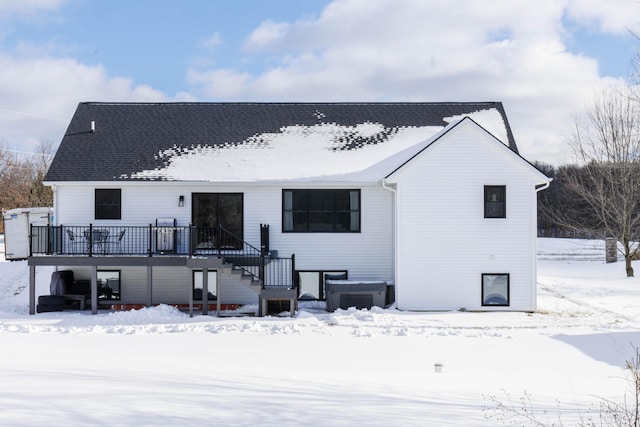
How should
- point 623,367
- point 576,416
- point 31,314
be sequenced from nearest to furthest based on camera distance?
1. point 576,416
2. point 623,367
3. point 31,314

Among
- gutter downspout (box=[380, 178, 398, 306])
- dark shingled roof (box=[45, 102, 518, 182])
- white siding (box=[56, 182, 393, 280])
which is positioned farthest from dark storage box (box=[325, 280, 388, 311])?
dark shingled roof (box=[45, 102, 518, 182])

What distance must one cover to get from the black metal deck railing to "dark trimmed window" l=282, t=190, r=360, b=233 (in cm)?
108

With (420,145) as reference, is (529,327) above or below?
below

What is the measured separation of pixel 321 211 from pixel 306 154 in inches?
91.4

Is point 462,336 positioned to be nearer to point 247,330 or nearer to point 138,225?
point 247,330

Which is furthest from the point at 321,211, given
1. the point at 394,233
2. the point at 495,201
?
the point at 495,201

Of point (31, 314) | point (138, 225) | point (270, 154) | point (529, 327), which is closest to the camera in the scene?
point (529, 327)

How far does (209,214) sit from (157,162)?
104 inches

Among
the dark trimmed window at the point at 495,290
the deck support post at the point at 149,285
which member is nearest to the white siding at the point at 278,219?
→ the deck support post at the point at 149,285

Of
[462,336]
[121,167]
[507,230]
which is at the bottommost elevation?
[462,336]

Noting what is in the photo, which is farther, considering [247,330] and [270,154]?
[270,154]

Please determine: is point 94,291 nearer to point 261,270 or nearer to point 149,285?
point 149,285

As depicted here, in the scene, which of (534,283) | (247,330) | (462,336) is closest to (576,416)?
(462,336)

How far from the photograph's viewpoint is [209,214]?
65.4ft
